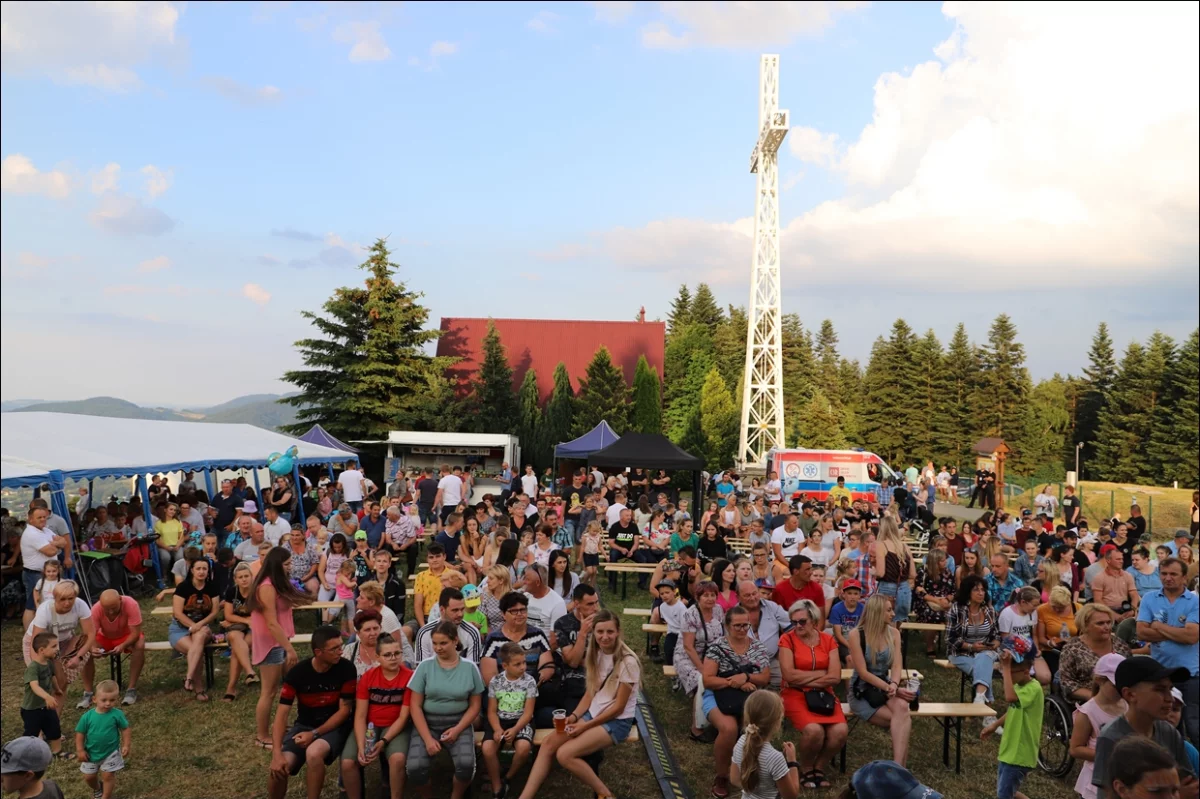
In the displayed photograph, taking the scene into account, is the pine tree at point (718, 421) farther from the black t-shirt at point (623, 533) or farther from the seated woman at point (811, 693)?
the seated woman at point (811, 693)

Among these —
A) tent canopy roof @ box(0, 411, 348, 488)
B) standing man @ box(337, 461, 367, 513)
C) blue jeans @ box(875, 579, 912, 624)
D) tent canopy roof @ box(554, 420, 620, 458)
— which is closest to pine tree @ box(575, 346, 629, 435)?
tent canopy roof @ box(554, 420, 620, 458)

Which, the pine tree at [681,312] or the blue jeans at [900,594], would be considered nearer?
the blue jeans at [900,594]

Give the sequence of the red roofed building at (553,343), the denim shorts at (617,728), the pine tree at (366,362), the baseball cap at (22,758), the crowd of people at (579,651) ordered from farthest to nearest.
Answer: the red roofed building at (553,343) → the pine tree at (366,362) → the denim shorts at (617,728) → the crowd of people at (579,651) → the baseball cap at (22,758)

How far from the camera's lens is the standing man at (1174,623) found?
595cm

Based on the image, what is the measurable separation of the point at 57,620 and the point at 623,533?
25.2 feet

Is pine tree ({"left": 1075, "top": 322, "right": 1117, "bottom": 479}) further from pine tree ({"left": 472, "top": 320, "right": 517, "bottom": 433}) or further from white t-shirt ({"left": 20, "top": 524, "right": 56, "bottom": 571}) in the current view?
white t-shirt ({"left": 20, "top": 524, "right": 56, "bottom": 571})

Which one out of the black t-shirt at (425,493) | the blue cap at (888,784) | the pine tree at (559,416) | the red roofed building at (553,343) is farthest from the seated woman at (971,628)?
the red roofed building at (553,343)

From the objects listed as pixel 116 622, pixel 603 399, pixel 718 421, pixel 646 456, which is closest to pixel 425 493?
pixel 646 456

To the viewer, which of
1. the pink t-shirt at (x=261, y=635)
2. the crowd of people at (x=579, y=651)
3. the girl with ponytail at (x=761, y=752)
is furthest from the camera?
the pink t-shirt at (x=261, y=635)

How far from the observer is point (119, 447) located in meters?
12.7

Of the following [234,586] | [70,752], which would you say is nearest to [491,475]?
[234,586]

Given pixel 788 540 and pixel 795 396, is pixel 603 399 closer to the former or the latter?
pixel 788 540

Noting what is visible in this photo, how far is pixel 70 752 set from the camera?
644cm

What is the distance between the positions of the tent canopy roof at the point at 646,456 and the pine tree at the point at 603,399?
47.3 feet
